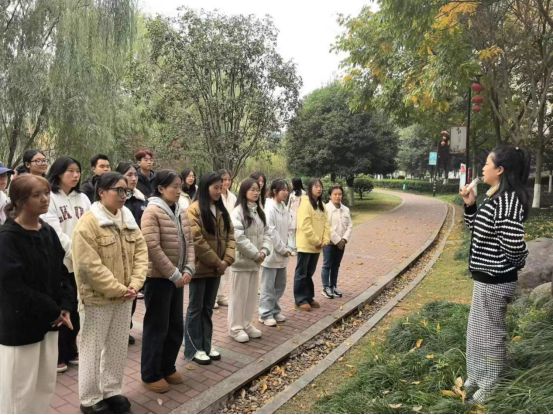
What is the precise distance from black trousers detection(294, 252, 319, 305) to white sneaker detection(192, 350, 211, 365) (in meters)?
2.17

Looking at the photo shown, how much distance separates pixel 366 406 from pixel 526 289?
366cm

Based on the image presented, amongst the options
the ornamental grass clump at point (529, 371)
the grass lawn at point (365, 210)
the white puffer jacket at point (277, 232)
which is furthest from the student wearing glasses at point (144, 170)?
the grass lawn at point (365, 210)

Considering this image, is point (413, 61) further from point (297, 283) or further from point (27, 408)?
point (27, 408)

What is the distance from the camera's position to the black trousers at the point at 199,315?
164 inches

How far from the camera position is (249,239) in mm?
4840

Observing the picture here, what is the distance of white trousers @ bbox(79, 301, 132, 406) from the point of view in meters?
3.13

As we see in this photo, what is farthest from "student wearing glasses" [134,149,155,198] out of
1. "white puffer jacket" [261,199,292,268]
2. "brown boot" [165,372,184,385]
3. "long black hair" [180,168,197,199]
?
"brown boot" [165,372,184,385]

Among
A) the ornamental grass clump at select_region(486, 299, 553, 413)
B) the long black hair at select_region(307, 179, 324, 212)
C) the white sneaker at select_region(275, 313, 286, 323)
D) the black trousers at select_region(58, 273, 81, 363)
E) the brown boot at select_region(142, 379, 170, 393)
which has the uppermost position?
the long black hair at select_region(307, 179, 324, 212)

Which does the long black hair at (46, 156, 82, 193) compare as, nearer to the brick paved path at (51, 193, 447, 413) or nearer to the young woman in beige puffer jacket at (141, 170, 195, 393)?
the young woman in beige puffer jacket at (141, 170, 195, 393)

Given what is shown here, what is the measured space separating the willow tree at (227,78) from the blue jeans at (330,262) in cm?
941

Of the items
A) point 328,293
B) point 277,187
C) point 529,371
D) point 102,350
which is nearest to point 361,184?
point 328,293

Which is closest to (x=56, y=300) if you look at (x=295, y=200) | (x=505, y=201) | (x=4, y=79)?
(x=505, y=201)

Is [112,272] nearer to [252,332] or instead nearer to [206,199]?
[206,199]

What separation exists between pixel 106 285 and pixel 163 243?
2.38 feet
